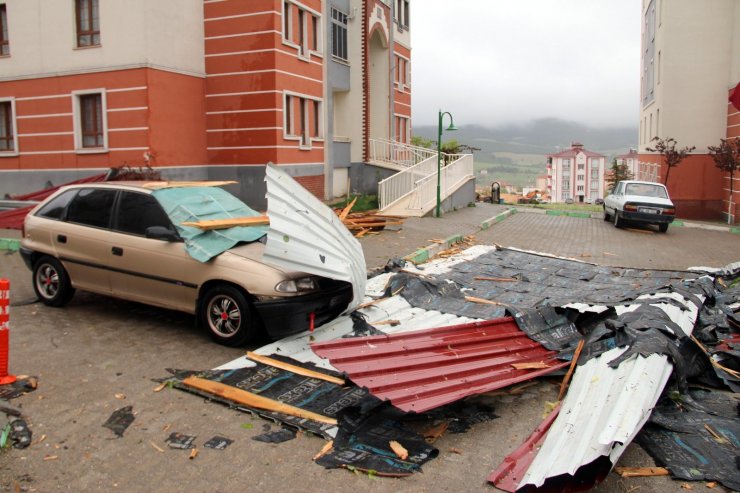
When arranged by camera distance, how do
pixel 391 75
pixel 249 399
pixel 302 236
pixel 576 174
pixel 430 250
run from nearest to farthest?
pixel 249 399 → pixel 302 236 → pixel 430 250 → pixel 391 75 → pixel 576 174

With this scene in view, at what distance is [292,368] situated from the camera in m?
6.03

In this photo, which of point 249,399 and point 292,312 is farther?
point 292,312

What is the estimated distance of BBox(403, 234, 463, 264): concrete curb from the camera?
12.8 metres

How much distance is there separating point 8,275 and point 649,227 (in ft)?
61.8

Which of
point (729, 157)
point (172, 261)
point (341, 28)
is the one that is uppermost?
point (341, 28)

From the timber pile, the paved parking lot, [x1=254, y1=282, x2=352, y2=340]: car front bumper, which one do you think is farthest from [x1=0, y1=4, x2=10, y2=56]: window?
[x1=254, y1=282, x2=352, y2=340]: car front bumper

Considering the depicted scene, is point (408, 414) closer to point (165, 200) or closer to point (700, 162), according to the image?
point (165, 200)

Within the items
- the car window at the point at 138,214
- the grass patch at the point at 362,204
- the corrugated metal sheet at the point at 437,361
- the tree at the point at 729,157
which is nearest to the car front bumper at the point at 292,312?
the corrugated metal sheet at the point at 437,361

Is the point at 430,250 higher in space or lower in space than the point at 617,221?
lower

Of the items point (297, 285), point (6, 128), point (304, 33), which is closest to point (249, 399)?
point (297, 285)

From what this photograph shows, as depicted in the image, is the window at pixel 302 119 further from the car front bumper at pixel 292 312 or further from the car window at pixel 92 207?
the car front bumper at pixel 292 312

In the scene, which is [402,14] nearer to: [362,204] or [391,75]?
[391,75]

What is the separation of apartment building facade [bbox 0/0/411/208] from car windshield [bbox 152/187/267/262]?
480 inches

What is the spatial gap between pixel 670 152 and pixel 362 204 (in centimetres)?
1462
